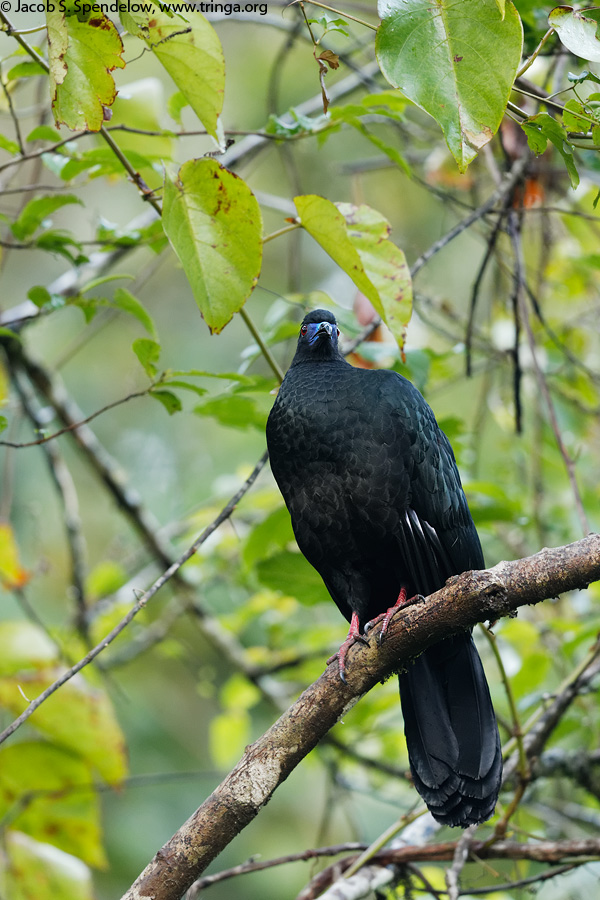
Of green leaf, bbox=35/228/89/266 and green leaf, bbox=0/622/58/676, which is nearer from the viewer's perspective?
green leaf, bbox=35/228/89/266

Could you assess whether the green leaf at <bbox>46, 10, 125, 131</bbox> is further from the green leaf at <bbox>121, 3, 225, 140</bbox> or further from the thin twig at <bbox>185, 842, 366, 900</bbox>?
the thin twig at <bbox>185, 842, 366, 900</bbox>

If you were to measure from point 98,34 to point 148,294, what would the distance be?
6.68 metres

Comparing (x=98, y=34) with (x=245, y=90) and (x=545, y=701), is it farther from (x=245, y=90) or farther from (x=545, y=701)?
(x=245, y=90)

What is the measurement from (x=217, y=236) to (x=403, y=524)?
1104mm

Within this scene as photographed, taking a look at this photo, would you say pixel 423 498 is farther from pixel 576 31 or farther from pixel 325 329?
pixel 576 31

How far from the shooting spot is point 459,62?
5.39 ft

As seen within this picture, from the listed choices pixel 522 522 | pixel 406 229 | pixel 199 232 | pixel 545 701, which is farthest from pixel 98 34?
pixel 406 229

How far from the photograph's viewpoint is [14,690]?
312 cm

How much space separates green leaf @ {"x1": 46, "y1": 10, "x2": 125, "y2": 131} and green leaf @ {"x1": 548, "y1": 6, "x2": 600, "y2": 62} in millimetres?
886

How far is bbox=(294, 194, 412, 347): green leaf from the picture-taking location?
2.08 meters

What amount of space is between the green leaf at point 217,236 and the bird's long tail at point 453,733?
4.33 ft

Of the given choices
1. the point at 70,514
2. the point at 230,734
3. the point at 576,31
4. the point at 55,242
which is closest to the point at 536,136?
the point at 576,31

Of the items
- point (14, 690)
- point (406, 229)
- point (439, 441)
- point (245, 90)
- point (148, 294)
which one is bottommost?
point (14, 690)

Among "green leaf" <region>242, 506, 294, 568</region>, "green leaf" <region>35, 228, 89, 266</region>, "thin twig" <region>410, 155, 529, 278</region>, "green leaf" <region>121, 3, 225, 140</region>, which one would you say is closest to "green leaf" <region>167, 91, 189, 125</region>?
"green leaf" <region>35, 228, 89, 266</region>
